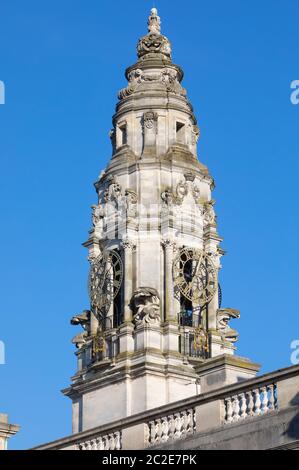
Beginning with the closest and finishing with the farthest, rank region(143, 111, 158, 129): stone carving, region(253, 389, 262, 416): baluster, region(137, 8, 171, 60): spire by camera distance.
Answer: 1. region(253, 389, 262, 416): baluster
2. region(143, 111, 158, 129): stone carving
3. region(137, 8, 171, 60): spire

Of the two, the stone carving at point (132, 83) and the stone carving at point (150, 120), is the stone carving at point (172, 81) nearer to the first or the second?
the stone carving at point (132, 83)

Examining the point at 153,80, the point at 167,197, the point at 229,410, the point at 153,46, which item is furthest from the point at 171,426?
the point at 153,46

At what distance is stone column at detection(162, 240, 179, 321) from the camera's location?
60312 mm

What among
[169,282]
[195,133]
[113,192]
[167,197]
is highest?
[195,133]

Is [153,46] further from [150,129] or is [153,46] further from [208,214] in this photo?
[208,214]

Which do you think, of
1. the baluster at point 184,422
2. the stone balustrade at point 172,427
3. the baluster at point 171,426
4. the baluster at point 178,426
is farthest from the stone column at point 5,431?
the baluster at point 184,422

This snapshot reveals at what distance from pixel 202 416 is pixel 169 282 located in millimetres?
26135

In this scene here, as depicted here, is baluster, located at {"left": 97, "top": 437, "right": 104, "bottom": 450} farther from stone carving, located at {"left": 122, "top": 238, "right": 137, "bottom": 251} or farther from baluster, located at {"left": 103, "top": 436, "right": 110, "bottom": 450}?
stone carving, located at {"left": 122, "top": 238, "right": 137, "bottom": 251}

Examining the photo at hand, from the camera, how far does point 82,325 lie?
6356 cm

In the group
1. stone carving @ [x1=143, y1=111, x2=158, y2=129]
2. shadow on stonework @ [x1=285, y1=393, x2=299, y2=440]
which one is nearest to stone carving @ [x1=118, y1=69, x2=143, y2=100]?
stone carving @ [x1=143, y1=111, x2=158, y2=129]

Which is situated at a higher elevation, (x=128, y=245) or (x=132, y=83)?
(x=132, y=83)

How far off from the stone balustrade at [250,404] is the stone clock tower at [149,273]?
80.4ft

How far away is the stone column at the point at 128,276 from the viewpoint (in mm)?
60625

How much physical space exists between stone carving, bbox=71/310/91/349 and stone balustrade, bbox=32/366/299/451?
24.5 meters
